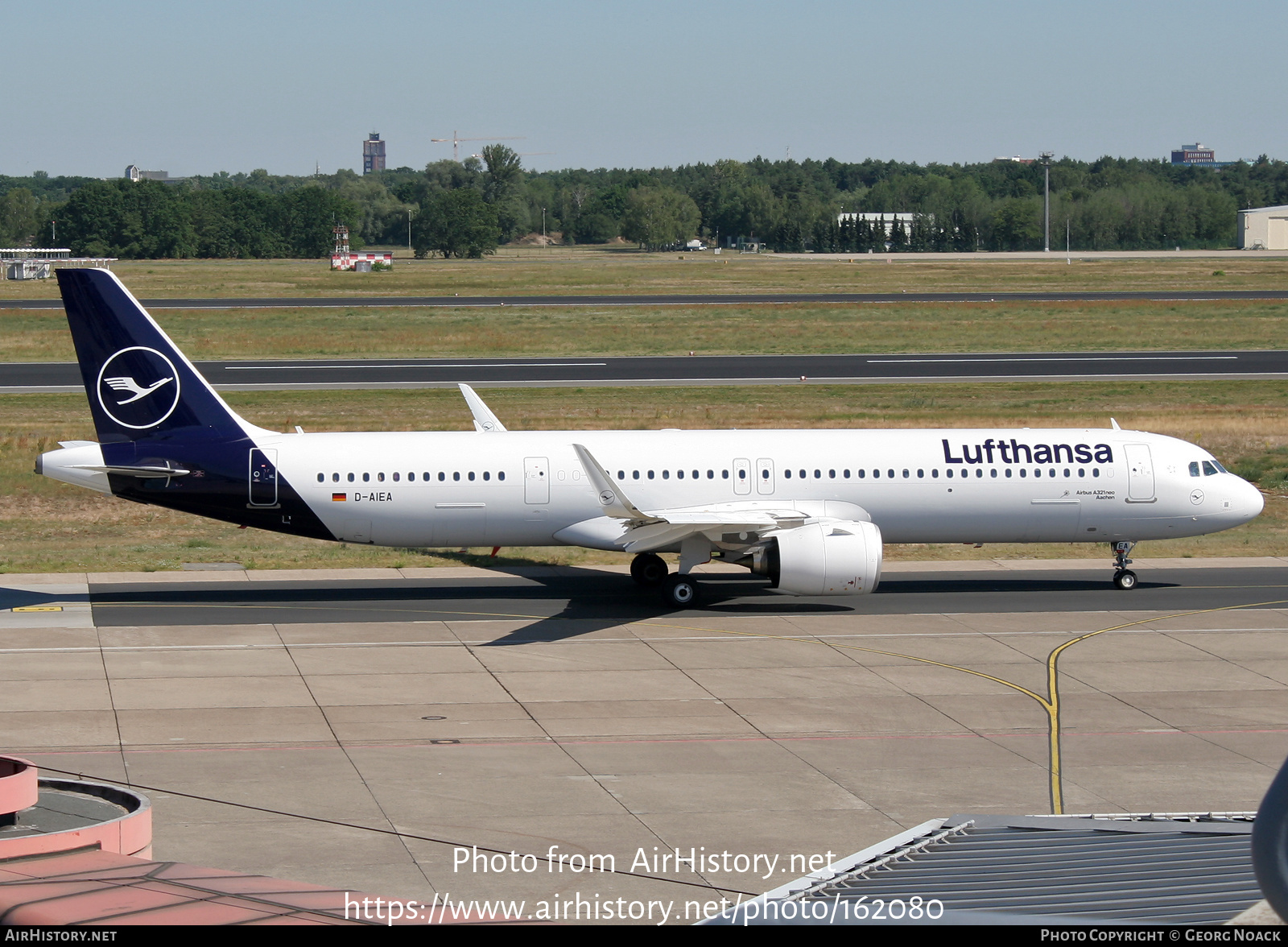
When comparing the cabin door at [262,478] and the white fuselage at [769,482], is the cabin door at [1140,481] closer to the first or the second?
the white fuselage at [769,482]

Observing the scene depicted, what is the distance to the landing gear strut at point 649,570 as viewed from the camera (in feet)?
117

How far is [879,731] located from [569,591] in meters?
13.1

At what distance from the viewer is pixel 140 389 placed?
33.0 meters

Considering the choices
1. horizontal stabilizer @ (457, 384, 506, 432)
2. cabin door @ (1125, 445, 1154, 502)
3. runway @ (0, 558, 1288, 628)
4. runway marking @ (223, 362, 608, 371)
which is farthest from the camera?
runway marking @ (223, 362, 608, 371)

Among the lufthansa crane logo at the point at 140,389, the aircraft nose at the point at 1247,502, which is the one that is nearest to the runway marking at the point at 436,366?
the lufthansa crane logo at the point at 140,389

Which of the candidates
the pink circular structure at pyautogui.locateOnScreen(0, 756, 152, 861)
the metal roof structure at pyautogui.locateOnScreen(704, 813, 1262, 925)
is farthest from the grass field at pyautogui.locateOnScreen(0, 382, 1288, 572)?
the metal roof structure at pyautogui.locateOnScreen(704, 813, 1262, 925)

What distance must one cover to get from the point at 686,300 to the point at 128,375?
8926 cm

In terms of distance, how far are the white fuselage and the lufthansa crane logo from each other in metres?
2.66

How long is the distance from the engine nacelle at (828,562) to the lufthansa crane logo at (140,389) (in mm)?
14325

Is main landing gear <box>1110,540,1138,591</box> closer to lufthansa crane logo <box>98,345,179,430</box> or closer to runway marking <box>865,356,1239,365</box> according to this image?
lufthansa crane logo <box>98,345,179,430</box>

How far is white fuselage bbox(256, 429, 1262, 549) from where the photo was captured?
33.6m

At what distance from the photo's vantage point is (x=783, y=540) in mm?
31641

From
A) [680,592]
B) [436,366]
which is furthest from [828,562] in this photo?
[436,366]
